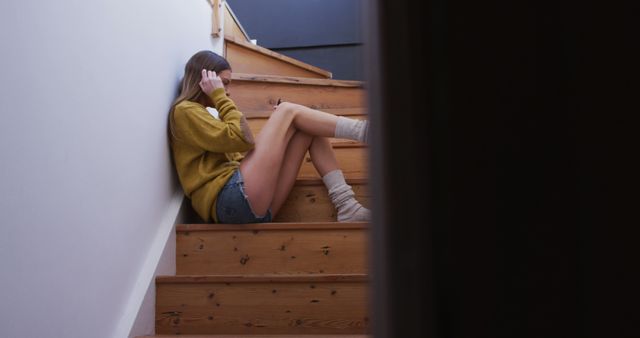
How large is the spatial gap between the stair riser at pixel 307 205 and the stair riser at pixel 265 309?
42 cm

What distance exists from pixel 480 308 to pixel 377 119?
72 mm

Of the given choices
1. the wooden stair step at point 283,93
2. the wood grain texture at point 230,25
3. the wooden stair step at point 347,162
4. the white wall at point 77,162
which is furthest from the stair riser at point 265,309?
the wood grain texture at point 230,25

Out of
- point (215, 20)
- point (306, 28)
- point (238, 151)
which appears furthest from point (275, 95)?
point (306, 28)

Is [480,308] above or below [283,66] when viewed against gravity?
below

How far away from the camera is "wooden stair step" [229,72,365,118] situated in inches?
89.6

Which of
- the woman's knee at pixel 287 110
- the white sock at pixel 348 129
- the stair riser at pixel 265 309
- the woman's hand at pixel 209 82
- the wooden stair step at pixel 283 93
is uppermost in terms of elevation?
the wooden stair step at pixel 283 93

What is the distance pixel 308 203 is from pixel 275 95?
614 mm

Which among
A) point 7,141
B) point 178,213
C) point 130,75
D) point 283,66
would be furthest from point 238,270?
point 283,66

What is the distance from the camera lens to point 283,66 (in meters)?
2.74

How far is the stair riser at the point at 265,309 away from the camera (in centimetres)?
138

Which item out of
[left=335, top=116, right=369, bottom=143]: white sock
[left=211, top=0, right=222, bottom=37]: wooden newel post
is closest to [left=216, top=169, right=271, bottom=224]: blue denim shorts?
[left=335, top=116, right=369, bottom=143]: white sock

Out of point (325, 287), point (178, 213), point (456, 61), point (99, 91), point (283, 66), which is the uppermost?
point (283, 66)

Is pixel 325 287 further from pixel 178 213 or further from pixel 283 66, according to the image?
pixel 283 66

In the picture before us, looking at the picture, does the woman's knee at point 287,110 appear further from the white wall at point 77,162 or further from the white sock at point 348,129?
the white wall at point 77,162
